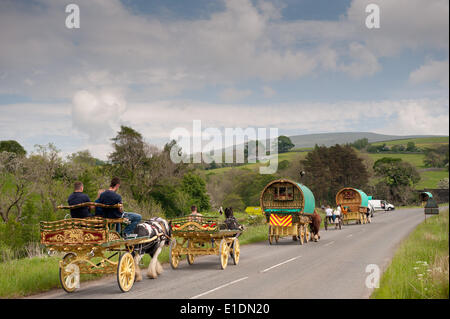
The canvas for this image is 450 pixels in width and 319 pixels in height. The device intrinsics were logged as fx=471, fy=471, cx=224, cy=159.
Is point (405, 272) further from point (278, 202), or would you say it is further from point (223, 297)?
point (278, 202)

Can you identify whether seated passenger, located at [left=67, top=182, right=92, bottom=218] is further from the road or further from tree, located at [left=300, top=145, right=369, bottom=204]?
tree, located at [left=300, top=145, right=369, bottom=204]

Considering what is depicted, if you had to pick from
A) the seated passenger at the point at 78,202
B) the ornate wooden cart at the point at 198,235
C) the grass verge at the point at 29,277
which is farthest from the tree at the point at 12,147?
the seated passenger at the point at 78,202

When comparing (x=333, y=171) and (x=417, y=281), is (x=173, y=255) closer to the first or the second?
(x=417, y=281)

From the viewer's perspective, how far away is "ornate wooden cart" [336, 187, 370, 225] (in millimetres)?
43656

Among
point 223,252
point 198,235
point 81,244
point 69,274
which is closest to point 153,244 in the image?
point 198,235

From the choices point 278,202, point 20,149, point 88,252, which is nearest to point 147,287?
point 88,252

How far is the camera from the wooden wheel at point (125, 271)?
432 inches

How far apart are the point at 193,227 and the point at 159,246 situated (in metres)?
1.56

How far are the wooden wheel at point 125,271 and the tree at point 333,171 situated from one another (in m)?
76.4

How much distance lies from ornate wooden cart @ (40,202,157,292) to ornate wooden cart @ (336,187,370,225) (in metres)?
34.6

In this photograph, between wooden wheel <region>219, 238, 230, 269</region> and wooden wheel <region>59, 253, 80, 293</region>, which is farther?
wooden wheel <region>219, 238, 230, 269</region>

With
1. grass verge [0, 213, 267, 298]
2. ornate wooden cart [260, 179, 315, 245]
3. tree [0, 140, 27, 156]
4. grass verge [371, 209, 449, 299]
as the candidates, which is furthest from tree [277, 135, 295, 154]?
grass verge [371, 209, 449, 299]

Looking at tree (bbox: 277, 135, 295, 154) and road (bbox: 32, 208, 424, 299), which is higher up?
tree (bbox: 277, 135, 295, 154)

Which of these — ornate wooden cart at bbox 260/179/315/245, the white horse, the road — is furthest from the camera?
ornate wooden cart at bbox 260/179/315/245
